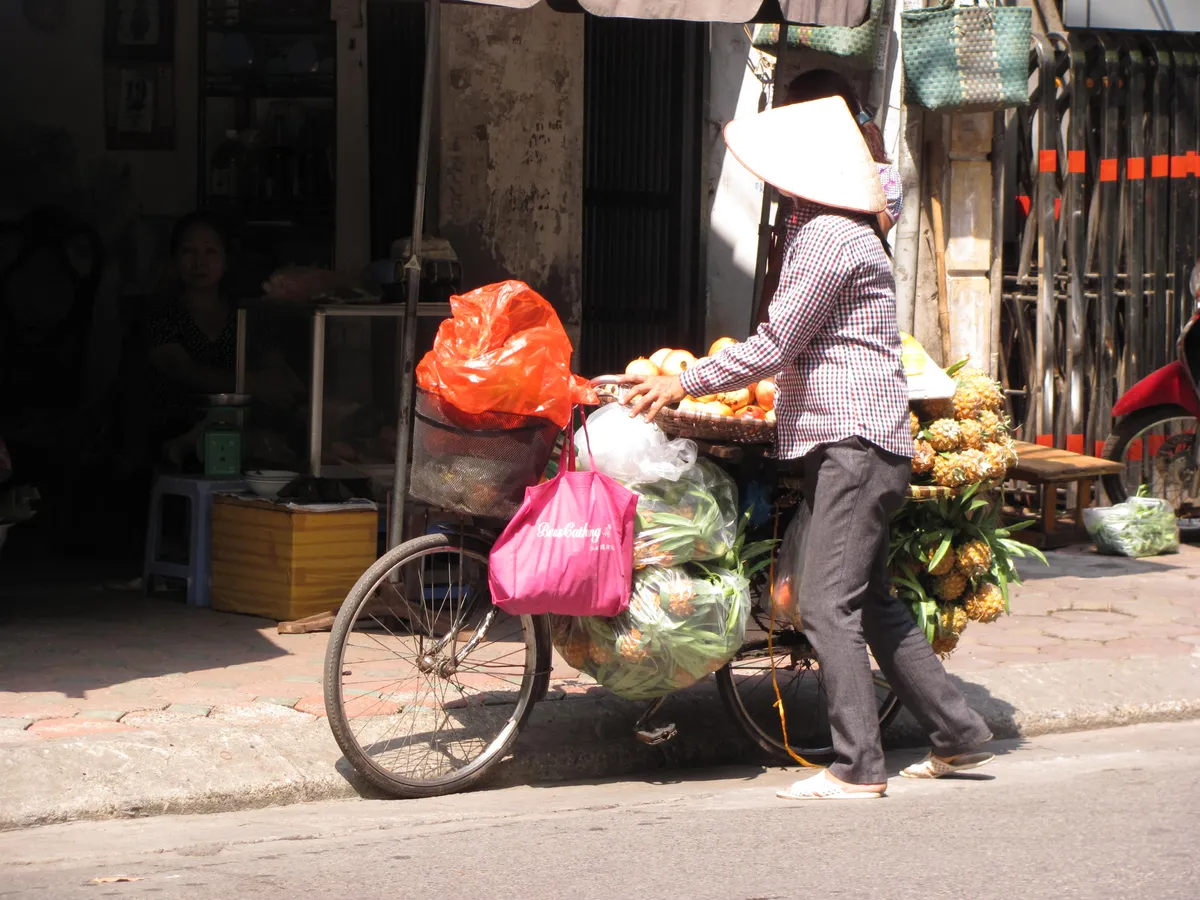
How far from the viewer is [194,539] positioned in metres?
7.00

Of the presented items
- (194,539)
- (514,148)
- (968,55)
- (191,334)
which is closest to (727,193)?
(514,148)

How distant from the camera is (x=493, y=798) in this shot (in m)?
4.77

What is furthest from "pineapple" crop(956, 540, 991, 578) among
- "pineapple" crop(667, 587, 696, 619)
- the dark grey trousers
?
"pineapple" crop(667, 587, 696, 619)

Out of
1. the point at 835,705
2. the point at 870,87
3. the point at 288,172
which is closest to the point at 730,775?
the point at 835,705

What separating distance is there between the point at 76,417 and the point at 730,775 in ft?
18.8

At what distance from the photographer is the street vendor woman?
14.9 feet

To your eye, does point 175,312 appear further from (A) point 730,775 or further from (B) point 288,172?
(A) point 730,775

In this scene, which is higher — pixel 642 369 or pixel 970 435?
pixel 642 369

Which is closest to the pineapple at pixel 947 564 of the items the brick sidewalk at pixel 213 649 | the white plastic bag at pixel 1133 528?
the brick sidewalk at pixel 213 649

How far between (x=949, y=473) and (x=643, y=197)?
3.99m

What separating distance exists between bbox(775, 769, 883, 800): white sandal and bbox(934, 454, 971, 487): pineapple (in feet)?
3.22

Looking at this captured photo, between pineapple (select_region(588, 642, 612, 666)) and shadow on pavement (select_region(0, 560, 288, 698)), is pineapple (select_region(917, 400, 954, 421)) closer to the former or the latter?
pineapple (select_region(588, 642, 612, 666))

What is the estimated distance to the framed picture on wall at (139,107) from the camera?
9672 millimetres

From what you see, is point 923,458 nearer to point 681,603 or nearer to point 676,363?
point 676,363
